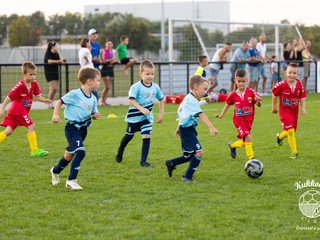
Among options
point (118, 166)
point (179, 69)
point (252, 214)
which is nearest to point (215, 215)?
point (252, 214)

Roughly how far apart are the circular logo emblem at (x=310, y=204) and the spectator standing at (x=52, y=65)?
1197 cm

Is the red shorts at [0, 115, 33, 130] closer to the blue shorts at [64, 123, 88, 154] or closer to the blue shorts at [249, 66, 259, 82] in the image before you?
the blue shorts at [64, 123, 88, 154]

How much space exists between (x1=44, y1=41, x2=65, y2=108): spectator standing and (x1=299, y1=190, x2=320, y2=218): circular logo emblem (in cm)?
1197

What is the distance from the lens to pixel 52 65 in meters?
18.8

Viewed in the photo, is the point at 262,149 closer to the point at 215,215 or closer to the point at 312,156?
the point at 312,156

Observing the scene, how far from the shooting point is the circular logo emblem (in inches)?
249

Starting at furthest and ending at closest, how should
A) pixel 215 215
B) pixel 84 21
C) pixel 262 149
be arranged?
pixel 84 21, pixel 262 149, pixel 215 215

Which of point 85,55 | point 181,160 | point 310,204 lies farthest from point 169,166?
A: point 85,55

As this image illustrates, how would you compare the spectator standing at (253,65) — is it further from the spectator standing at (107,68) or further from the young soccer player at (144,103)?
the young soccer player at (144,103)

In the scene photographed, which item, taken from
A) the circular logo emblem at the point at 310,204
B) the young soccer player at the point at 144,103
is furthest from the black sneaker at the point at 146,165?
the circular logo emblem at the point at 310,204

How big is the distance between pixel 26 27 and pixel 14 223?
1514 inches

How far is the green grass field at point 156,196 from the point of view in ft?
19.0

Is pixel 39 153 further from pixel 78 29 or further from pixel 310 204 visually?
pixel 78 29

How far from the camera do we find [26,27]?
1698 inches
